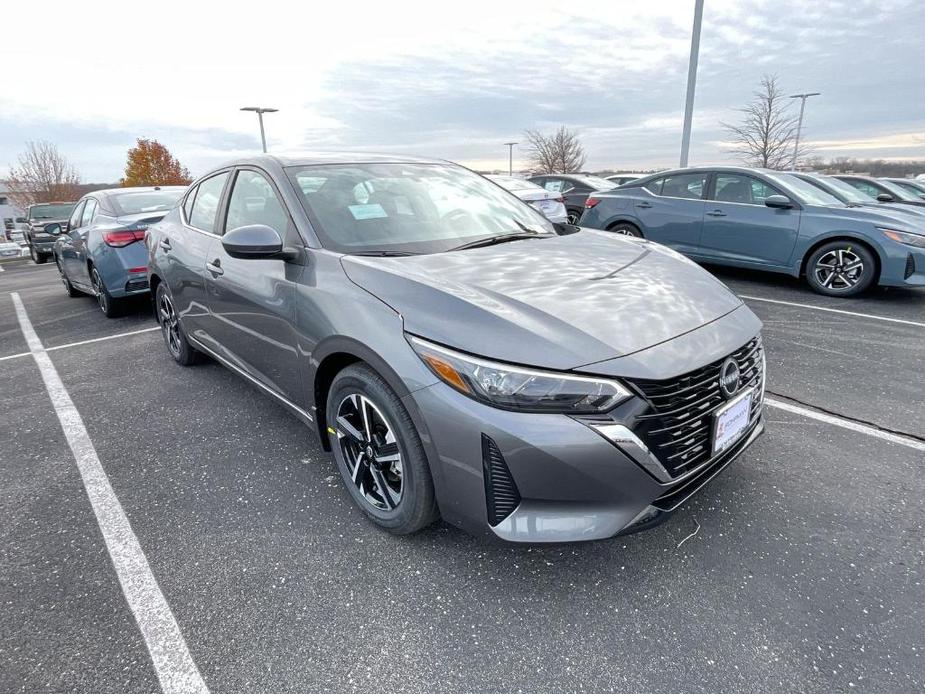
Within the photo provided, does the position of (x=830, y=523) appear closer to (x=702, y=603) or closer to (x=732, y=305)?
(x=702, y=603)

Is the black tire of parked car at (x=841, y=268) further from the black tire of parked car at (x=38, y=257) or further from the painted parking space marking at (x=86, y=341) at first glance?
the black tire of parked car at (x=38, y=257)

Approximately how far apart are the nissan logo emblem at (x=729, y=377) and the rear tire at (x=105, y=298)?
6462 mm

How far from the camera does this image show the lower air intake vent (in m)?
1.79

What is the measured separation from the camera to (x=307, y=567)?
219 cm

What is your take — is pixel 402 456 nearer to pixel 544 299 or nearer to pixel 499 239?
pixel 544 299

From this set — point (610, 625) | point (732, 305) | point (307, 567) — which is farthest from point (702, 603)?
point (307, 567)

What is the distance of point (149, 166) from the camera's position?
182 ft

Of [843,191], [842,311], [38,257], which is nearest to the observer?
[842,311]

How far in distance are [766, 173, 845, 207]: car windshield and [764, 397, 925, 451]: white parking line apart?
4271 mm

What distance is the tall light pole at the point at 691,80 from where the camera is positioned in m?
12.7

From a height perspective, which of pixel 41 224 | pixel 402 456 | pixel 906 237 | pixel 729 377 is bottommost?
pixel 402 456

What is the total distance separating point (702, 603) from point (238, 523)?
194 cm

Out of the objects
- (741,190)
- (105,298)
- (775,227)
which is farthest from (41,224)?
(775,227)

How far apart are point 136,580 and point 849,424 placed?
3.71 meters
